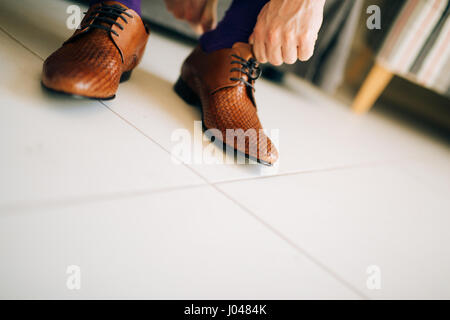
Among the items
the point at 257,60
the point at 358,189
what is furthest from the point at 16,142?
the point at 358,189

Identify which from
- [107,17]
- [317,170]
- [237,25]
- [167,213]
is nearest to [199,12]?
[237,25]

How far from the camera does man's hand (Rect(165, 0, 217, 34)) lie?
33.8 inches

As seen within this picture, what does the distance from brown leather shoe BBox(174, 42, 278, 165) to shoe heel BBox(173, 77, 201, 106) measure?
25 mm

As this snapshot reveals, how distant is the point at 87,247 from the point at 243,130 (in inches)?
14.1

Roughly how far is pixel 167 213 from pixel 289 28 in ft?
1.27

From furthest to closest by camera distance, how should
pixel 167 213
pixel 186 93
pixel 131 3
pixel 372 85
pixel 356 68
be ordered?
pixel 356 68
pixel 372 85
pixel 186 93
pixel 131 3
pixel 167 213

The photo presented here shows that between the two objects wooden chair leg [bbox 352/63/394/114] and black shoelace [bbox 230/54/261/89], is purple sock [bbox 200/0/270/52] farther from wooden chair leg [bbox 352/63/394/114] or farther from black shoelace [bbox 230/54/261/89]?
wooden chair leg [bbox 352/63/394/114]

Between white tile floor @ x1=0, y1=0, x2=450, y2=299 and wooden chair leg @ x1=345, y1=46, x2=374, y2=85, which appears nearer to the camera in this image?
white tile floor @ x1=0, y1=0, x2=450, y2=299

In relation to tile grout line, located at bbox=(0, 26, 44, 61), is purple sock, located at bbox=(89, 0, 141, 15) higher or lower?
higher

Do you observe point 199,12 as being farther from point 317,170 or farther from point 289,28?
point 317,170

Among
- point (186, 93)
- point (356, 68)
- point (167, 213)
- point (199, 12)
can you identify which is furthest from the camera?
point (356, 68)

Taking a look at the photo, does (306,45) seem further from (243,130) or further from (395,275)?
(395,275)

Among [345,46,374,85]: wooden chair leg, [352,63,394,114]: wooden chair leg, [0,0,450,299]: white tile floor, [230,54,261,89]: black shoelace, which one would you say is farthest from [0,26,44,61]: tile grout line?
[345,46,374,85]: wooden chair leg

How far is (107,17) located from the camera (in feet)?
1.86
